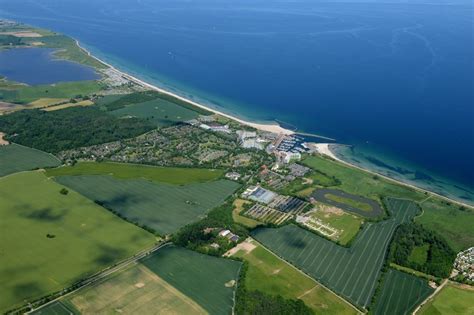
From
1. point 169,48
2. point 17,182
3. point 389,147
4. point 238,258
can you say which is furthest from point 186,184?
point 169,48


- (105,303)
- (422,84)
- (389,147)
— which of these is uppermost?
(422,84)

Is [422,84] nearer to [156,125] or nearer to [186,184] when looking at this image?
[156,125]

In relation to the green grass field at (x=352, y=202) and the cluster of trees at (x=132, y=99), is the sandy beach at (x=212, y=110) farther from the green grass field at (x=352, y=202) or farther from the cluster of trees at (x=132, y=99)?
the green grass field at (x=352, y=202)

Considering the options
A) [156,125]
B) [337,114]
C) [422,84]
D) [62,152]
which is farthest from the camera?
[422,84]

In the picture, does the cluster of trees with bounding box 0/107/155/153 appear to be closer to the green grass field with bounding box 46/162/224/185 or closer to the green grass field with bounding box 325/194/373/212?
the green grass field with bounding box 46/162/224/185

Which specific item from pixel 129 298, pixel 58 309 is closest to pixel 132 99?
pixel 129 298

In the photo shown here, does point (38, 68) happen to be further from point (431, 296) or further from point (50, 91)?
point (431, 296)

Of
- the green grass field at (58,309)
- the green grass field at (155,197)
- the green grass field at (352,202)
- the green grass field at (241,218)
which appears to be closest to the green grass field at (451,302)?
the green grass field at (352,202)
